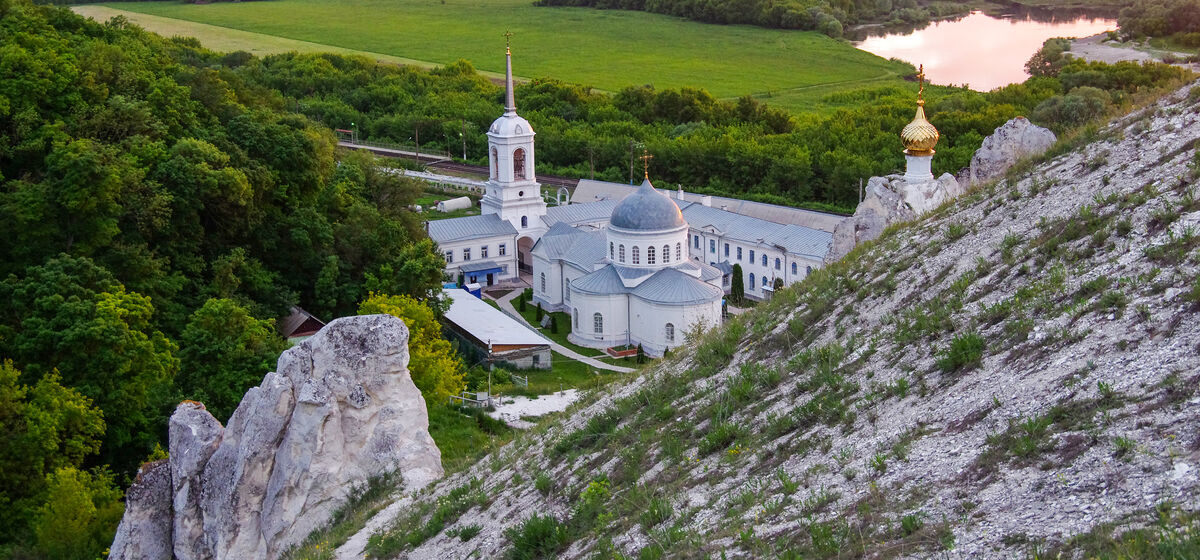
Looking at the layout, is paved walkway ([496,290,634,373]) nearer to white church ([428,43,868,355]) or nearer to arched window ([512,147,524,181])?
white church ([428,43,868,355])

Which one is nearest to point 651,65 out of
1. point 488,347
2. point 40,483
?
point 488,347

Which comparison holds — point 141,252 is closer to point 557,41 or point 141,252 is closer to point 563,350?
point 563,350

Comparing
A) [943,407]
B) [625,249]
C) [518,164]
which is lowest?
[625,249]

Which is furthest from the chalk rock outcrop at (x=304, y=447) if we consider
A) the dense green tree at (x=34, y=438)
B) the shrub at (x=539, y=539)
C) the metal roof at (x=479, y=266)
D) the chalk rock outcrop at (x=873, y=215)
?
the metal roof at (x=479, y=266)

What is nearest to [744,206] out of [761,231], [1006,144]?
[761,231]

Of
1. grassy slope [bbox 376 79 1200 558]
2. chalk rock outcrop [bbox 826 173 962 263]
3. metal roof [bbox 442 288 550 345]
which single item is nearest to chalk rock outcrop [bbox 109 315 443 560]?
grassy slope [bbox 376 79 1200 558]

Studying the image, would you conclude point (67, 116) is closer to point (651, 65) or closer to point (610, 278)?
point (610, 278)
